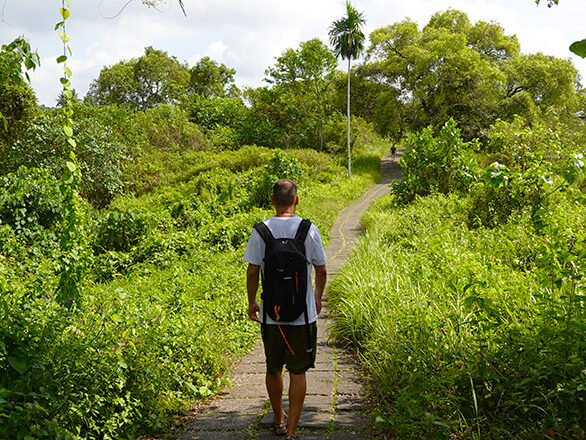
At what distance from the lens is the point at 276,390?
304 cm

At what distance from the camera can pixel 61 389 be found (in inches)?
113

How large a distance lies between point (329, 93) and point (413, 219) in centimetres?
2236

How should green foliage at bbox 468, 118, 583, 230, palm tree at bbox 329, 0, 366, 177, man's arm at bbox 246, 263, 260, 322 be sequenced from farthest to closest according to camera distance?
palm tree at bbox 329, 0, 366, 177, green foliage at bbox 468, 118, 583, 230, man's arm at bbox 246, 263, 260, 322

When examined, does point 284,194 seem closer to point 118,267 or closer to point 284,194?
point 284,194

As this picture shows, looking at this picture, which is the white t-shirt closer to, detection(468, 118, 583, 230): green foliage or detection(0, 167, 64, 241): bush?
detection(468, 118, 583, 230): green foliage

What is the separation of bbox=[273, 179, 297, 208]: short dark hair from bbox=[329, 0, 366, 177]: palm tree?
2298 cm

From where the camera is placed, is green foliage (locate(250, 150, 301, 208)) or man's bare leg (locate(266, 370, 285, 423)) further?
green foliage (locate(250, 150, 301, 208))

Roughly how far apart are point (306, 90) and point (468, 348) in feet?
94.4

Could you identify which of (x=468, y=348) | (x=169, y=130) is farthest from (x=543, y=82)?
(x=468, y=348)

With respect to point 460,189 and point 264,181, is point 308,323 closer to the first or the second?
point 460,189

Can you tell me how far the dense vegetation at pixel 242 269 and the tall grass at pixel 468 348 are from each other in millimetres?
18

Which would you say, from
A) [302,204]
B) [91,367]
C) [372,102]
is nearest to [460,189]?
[302,204]

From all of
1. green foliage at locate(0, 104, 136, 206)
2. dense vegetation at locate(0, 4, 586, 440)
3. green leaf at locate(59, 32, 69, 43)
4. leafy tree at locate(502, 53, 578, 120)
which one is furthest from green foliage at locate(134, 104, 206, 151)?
green leaf at locate(59, 32, 69, 43)

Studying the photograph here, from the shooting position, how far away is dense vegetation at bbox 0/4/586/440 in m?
2.84
